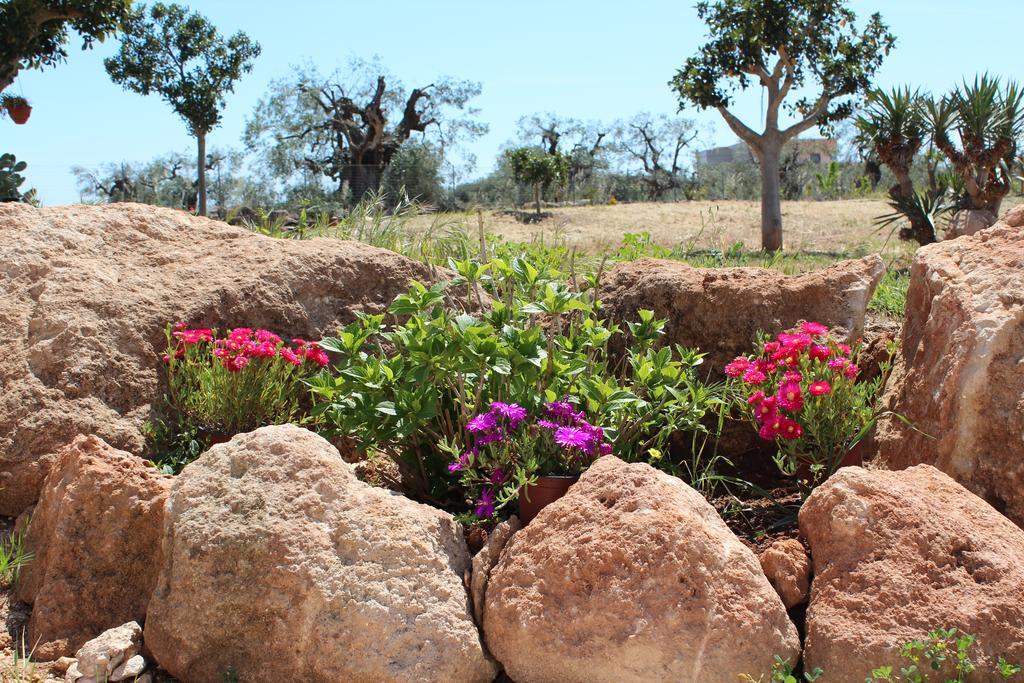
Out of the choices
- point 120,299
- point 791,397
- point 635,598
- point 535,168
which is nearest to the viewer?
point 635,598

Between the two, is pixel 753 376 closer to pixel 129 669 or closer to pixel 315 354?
pixel 315 354

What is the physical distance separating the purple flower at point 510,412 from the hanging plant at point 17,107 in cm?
1126

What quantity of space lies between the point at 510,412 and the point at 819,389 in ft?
3.83

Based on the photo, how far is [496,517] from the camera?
11.3ft

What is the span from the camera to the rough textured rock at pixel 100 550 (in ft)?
10.7

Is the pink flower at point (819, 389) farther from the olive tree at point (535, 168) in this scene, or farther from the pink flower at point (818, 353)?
the olive tree at point (535, 168)

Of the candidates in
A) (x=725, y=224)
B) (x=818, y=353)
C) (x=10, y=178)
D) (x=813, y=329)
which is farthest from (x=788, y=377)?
(x=725, y=224)

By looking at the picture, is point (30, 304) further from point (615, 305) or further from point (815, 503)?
point (815, 503)

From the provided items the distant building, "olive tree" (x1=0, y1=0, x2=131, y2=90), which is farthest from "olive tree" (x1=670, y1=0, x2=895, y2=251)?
the distant building

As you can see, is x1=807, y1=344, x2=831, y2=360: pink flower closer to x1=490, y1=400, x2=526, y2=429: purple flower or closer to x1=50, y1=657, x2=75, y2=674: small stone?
x1=490, y1=400, x2=526, y2=429: purple flower

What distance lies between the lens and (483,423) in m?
3.34

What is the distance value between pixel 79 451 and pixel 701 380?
2.83 metres

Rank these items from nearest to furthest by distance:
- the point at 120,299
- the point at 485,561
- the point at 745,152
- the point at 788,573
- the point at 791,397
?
the point at 788,573 < the point at 485,561 < the point at 791,397 < the point at 120,299 < the point at 745,152

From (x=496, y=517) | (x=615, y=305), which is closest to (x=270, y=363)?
(x=496, y=517)
